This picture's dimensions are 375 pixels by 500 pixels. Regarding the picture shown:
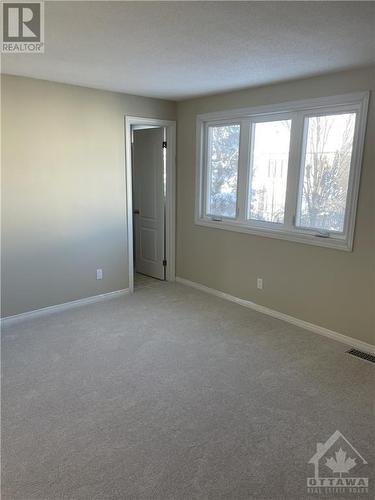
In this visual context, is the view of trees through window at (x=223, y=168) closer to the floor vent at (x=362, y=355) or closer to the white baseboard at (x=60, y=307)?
the white baseboard at (x=60, y=307)

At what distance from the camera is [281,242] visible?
3.71m

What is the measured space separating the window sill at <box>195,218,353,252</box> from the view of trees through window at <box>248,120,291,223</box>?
14 centimetres

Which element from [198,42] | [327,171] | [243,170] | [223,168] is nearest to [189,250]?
[223,168]

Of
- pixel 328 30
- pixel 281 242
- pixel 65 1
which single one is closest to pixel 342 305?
pixel 281 242

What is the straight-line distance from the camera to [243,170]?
3998mm

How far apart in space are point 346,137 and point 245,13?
1.73 m

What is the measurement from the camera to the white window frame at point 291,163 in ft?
9.89

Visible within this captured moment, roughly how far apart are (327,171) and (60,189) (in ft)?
8.90

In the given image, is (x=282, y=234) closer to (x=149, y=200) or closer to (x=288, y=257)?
(x=288, y=257)

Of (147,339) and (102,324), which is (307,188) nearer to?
(147,339)

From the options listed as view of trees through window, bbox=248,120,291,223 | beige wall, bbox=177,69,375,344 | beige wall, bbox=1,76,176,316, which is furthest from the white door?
view of trees through window, bbox=248,120,291,223

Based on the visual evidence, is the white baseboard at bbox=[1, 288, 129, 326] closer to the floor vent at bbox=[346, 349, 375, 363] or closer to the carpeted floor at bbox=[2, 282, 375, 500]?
the carpeted floor at bbox=[2, 282, 375, 500]

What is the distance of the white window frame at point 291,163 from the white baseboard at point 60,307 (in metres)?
1.44

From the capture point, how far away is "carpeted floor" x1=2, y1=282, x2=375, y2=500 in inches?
73.0
